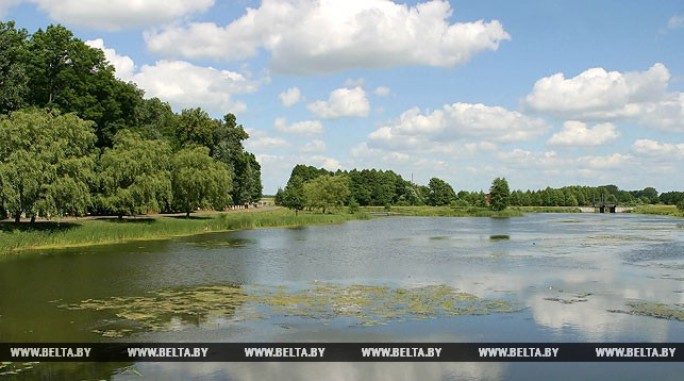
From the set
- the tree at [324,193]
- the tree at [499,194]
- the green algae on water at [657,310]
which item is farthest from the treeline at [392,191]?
the green algae on water at [657,310]

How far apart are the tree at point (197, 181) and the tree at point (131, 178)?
24.1 feet

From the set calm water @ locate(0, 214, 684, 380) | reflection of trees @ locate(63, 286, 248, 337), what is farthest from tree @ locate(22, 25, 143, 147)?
reflection of trees @ locate(63, 286, 248, 337)

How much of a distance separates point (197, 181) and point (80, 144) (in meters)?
19.7

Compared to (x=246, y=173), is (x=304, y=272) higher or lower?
lower

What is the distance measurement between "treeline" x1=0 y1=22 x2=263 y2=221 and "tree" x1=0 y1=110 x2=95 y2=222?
0.24ft

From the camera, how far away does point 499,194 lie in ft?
477

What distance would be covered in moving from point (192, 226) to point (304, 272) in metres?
32.5

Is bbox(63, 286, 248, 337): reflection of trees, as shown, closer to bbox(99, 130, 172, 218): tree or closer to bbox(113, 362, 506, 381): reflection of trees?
bbox(113, 362, 506, 381): reflection of trees

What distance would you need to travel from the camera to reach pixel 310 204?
4547 inches

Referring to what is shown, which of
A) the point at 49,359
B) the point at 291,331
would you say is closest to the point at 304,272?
the point at 291,331

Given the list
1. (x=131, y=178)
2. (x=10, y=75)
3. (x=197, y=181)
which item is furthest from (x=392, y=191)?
(x=10, y=75)

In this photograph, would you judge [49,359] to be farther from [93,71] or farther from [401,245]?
[93,71]

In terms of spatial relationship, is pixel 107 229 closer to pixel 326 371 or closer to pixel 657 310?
pixel 326 371

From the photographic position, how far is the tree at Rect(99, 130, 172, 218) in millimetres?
55062
